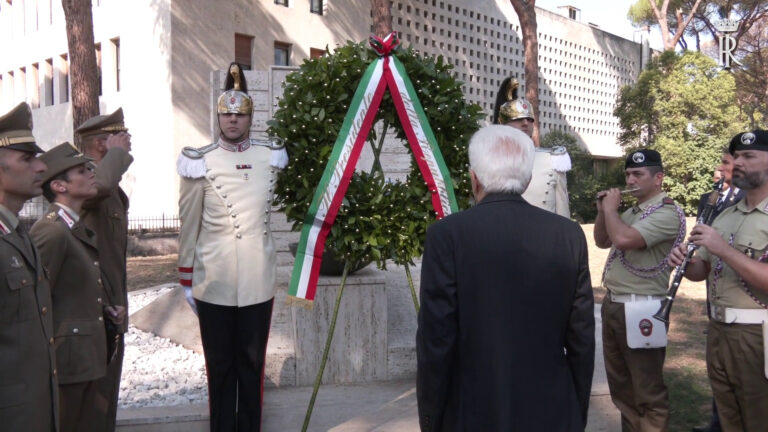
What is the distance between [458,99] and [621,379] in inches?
78.7

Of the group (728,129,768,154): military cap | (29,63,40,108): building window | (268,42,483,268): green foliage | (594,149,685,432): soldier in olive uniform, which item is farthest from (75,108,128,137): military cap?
(29,63,40,108): building window

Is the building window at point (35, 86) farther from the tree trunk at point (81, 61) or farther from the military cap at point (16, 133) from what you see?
the military cap at point (16, 133)

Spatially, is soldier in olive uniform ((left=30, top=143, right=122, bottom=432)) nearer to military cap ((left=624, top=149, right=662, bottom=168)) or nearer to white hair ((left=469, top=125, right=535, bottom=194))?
white hair ((left=469, top=125, right=535, bottom=194))

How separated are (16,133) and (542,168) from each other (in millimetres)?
3048

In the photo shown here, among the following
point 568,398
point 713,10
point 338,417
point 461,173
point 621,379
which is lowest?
point 338,417

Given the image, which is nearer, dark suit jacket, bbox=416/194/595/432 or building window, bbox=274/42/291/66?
dark suit jacket, bbox=416/194/595/432

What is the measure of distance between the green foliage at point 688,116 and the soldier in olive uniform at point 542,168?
18886mm

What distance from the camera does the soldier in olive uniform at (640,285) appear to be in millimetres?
4031

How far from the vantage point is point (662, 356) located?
4.10 meters

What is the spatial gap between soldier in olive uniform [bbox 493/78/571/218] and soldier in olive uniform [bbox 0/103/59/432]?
9.22ft

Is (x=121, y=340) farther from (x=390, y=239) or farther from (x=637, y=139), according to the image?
(x=637, y=139)

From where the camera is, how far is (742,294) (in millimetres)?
3555

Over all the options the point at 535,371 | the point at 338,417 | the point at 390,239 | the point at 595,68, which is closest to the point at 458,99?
the point at 390,239

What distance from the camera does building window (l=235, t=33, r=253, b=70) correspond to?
2020 centimetres
